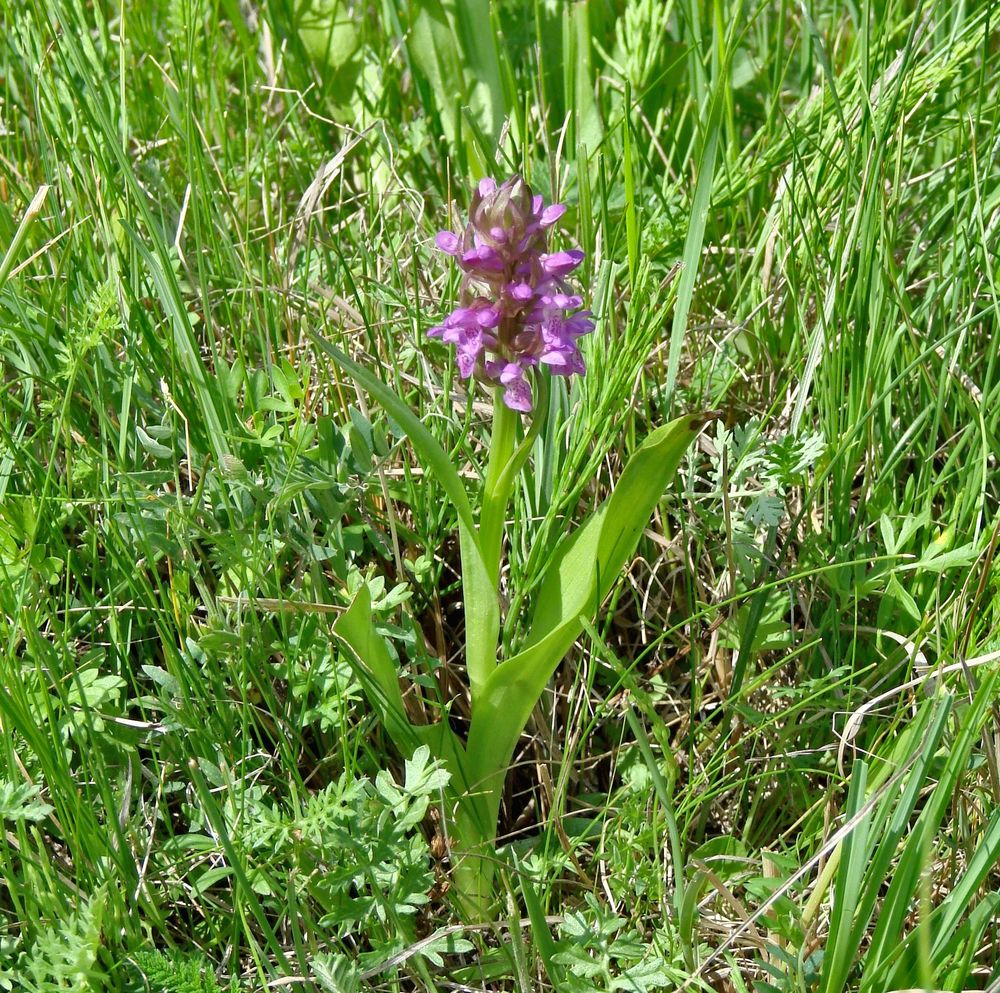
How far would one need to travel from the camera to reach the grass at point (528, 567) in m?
1.06

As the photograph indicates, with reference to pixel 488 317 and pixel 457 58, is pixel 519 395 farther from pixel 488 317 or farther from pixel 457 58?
pixel 457 58

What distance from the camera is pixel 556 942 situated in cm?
110

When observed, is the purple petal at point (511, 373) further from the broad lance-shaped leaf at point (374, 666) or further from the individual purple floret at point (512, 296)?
the broad lance-shaped leaf at point (374, 666)

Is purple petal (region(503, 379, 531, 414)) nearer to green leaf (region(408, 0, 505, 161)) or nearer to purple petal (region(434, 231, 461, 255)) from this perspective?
purple petal (region(434, 231, 461, 255))

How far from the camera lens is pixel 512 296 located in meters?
1.09

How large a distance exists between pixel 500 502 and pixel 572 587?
120mm

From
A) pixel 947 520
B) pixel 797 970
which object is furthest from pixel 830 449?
pixel 797 970

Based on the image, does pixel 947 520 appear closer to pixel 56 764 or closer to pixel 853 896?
pixel 853 896

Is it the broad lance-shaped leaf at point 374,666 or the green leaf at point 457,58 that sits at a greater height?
the green leaf at point 457,58

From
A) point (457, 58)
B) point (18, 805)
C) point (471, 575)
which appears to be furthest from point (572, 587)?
point (457, 58)

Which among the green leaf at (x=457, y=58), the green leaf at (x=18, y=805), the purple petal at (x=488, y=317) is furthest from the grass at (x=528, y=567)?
the green leaf at (x=457, y=58)

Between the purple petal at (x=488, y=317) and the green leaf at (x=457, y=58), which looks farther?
the green leaf at (x=457, y=58)

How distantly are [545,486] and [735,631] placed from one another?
31cm

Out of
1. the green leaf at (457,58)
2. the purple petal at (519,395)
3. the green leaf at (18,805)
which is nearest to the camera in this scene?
Result: the green leaf at (18,805)
